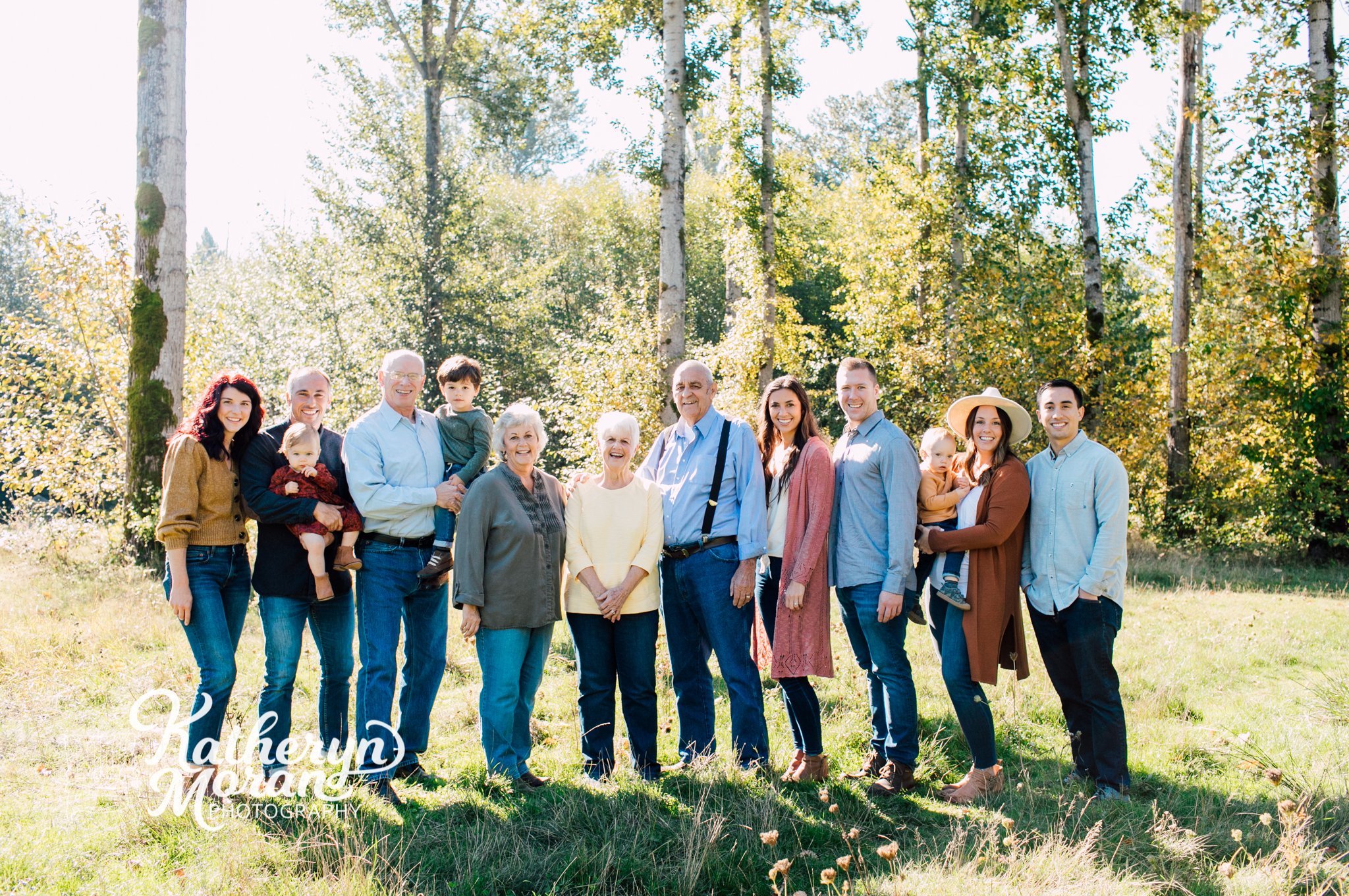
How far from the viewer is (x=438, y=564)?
4.62 meters

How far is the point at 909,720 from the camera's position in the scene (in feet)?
15.0

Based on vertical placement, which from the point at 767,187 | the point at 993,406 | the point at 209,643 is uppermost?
the point at 767,187

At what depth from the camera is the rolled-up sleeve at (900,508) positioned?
446 cm

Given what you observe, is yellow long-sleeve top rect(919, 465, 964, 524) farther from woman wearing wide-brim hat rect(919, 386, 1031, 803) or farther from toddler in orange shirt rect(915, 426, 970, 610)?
woman wearing wide-brim hat rect(919, 386, 1031, 803)

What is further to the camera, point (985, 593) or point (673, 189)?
point (673, 189)

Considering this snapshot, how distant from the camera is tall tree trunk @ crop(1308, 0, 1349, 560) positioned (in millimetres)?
12438

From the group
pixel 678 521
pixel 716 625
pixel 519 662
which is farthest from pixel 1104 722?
pixel 519 662

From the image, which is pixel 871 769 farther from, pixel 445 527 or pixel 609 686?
pixel 445 527

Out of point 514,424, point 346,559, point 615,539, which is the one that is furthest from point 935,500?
point 346,559

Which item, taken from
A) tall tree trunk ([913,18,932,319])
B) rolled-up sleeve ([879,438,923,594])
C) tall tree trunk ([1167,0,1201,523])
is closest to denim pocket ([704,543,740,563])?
rolled-up sleeve ([879,438,923,594])

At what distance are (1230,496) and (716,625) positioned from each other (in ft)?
42.8

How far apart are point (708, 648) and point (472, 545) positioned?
4.59ft

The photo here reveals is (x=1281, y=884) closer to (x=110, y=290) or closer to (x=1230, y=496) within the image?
(x=1230, y=496)

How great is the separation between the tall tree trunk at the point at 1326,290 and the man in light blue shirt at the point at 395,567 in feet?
43.3
